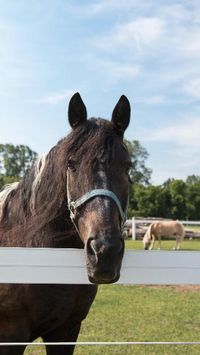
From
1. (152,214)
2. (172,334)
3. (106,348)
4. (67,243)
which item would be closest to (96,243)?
(67,243)

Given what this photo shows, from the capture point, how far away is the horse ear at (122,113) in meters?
2.65

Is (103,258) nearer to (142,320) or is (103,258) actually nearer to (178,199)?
(142,320)

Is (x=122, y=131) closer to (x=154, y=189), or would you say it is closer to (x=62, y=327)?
(x=62, y=327)

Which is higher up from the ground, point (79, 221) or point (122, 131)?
point (122, 131)

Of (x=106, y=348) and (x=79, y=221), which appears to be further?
(x=106, y=348)

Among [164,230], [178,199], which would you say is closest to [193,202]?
[178,199]

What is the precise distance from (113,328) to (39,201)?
3.96 metres

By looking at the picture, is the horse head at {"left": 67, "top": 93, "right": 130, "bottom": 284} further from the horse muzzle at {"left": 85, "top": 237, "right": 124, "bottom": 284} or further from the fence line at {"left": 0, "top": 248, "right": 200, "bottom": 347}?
the fence line at {"left": 0, "top": 248, "right": 200, "bottom": 347}

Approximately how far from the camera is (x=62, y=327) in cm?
294

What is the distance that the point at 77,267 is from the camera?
2.28 meters

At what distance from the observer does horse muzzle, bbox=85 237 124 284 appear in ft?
6.49

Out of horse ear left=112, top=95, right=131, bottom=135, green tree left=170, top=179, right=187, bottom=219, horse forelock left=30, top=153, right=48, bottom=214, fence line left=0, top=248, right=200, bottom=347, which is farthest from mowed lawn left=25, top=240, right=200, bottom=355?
green tree left=170, top=179, right=187, bottom=219

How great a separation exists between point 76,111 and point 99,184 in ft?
1.84

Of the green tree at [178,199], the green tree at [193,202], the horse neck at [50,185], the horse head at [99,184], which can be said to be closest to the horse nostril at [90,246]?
the horse head at [99,184]
